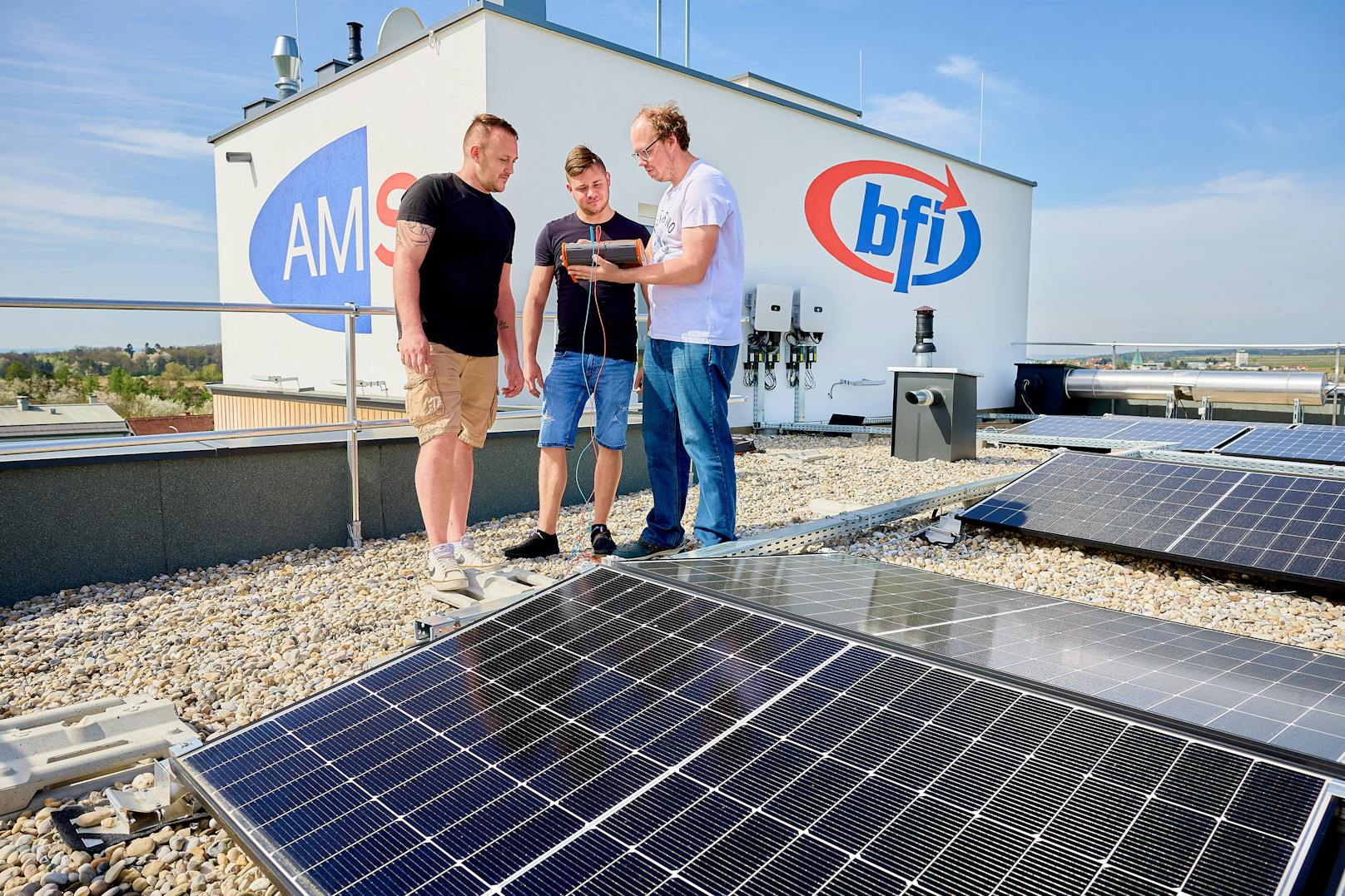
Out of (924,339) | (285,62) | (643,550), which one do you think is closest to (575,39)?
(924,339)

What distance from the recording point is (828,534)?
380cm

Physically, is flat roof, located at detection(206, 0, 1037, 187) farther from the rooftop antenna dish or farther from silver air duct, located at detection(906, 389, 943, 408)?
silver air duct, located at detection(906, 389, 943, 408)

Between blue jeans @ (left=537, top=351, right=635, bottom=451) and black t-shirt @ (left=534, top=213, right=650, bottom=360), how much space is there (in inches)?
2.2

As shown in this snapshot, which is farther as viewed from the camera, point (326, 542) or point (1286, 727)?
point (326, 542)

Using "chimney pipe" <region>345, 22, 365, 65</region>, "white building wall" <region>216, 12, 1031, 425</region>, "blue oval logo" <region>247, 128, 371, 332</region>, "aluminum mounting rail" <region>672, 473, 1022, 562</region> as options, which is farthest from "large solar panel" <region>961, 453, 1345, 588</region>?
"chimney pipe" <region>345, 22, 365, 65</region>

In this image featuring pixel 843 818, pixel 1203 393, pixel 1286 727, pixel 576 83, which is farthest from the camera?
pixel 1203 393

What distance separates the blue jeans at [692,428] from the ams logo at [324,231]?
18.6 feet

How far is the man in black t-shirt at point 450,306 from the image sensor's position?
3.06 m

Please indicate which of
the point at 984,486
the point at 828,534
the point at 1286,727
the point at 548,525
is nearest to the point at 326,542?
the point at 548,525

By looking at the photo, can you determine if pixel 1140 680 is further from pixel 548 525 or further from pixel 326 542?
pixel 326 542

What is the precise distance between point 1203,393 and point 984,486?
27.4ft

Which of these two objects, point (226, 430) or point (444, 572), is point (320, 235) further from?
point (444, 572)

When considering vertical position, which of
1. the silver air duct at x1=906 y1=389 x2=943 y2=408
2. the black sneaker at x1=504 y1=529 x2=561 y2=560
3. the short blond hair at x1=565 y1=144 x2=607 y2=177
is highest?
the short blond hair at x1=565 y1=144 x2=607 y2=177

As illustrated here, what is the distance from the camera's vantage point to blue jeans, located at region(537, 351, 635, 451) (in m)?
3.68
